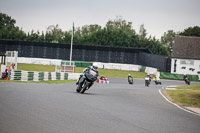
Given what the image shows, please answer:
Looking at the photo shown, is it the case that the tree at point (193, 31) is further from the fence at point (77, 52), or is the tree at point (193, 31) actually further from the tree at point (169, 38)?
the tree at point (169, 38)

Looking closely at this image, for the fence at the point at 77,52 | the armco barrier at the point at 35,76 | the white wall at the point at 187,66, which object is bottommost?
the armco barrier at the point at 35,76

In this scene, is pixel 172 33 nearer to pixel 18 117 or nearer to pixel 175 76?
pixel 175 76

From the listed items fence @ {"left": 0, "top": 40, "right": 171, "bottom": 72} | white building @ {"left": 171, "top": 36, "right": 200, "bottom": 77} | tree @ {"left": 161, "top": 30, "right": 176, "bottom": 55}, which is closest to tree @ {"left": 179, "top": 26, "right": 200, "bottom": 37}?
white building @ {"left": 171, "top": 36, "right": 200, "bottom": 77}

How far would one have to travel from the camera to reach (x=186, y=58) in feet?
246

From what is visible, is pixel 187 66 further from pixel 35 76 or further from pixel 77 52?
pixel 35 76

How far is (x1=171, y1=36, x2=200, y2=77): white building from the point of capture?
74.2m

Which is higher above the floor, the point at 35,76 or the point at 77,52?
the point at 77,52

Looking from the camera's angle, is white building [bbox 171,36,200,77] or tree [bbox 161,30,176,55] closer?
white building [bbox 171,36,200,77]

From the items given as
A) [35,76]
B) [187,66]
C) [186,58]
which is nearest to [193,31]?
[186,58]

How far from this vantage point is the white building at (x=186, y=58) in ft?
244

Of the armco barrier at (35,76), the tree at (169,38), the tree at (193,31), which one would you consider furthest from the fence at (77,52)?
the tree at (169,38)

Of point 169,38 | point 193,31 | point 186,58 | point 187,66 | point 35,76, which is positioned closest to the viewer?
point 35,76

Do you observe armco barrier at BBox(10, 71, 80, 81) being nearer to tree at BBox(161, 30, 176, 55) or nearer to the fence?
the fence

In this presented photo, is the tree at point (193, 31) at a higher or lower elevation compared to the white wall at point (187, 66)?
higher
